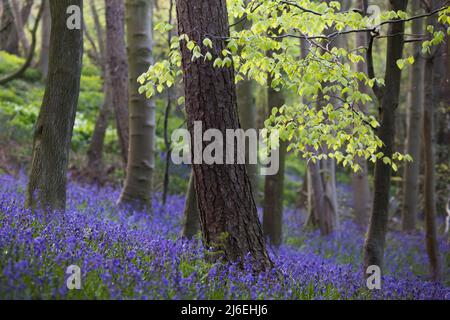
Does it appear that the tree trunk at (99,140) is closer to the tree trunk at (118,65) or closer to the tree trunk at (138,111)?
the tree trunk at (118,65)

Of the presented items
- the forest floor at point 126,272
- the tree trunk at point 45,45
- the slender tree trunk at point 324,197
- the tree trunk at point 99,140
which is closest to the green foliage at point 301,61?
the forest floor at point 126,272

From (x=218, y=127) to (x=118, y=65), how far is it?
7382mm

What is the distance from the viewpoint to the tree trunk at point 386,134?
23.0 feet

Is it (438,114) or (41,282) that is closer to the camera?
(41,282)

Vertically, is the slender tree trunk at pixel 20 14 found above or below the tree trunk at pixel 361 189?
above

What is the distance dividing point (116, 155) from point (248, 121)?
27.5 ft

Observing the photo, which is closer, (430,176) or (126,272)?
(126,272)

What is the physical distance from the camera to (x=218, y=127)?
550 cm

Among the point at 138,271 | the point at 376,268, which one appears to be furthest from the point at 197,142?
the point at 376,268

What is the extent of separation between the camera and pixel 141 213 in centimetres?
1006

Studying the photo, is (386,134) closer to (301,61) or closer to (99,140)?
(301,61)

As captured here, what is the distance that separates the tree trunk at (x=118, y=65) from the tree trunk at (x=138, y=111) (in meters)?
1.71

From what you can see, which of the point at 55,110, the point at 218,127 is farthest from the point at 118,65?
the point at 218,127
